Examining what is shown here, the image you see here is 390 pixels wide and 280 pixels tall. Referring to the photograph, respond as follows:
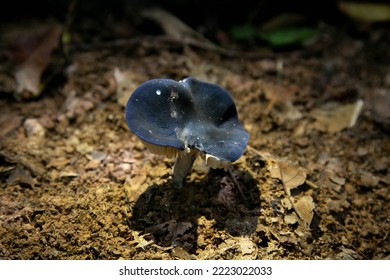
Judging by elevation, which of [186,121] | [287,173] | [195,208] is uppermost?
[186,121]

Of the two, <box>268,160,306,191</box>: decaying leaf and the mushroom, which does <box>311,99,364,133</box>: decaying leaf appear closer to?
<box>268,160,306,191</box>: decaying leaf

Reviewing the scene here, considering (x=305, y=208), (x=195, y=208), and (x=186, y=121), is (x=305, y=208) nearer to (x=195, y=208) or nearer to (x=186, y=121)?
(x=195, y=208)

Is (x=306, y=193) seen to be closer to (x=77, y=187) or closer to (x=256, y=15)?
(x=77, y=187)

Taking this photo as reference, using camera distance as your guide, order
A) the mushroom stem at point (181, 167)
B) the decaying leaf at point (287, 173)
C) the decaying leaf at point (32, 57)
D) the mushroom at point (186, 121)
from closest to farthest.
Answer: the mushroom at point (186, 121) → the mushroom stem at point (181, 167) → the decaying leaf at point (287, 173) → the decaying leaf at point (32, 57)

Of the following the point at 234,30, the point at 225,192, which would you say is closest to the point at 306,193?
the point at 225,192

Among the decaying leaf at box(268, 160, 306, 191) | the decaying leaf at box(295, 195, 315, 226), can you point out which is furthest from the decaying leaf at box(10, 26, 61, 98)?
the decaying leaf at box(295, 195, 315, 226)

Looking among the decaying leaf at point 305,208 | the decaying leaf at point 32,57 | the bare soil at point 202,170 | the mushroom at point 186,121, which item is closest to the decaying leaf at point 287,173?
the bare soil at point 202,170

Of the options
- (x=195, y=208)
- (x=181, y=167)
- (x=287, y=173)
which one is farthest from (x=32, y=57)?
(x=287, y=173)

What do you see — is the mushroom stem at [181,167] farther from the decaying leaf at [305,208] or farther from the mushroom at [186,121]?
the decaying leaf at [305,208]
